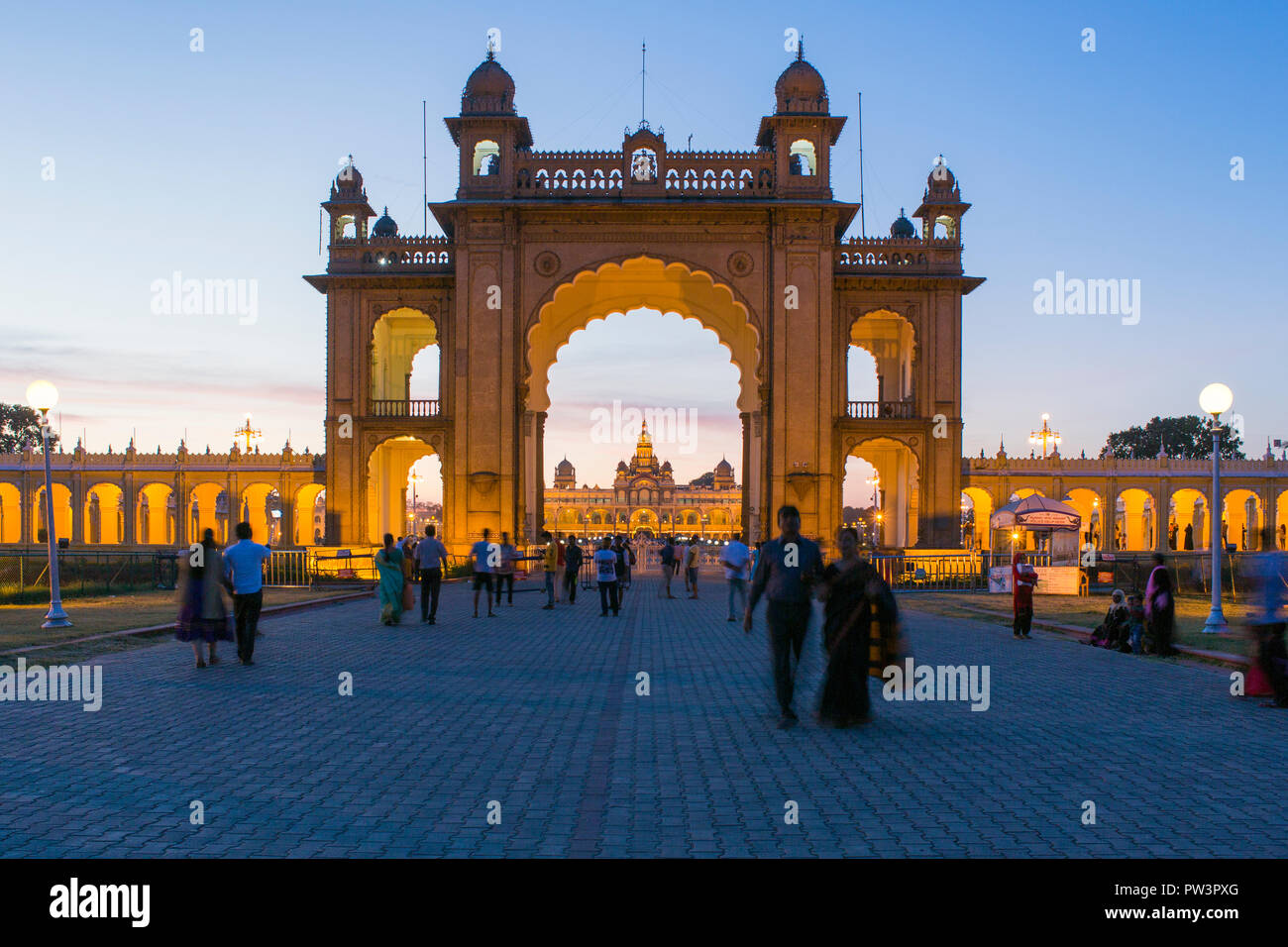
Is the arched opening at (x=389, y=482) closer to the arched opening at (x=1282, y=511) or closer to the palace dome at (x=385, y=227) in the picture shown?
the palace dome at (x=385, y=227)

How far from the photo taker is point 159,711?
31.4ft

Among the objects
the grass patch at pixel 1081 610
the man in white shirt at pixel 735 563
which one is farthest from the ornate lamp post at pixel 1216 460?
the man in white shirt at pixel 735 563

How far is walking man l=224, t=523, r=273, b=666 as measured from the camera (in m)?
13.0

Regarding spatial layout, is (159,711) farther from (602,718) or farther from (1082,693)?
(1082,693)

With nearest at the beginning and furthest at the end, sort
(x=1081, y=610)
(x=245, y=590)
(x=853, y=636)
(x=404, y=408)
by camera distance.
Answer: (x=853, y=636) → (x=245, y=590) → (x=1081, y=610) → (x=404, y=408)

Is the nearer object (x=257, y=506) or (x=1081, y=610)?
(x=1081, y=610)

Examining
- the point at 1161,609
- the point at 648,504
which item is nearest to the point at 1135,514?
the point at 1161,609

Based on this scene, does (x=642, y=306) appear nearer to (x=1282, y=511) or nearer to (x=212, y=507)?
(x=212, y=507)

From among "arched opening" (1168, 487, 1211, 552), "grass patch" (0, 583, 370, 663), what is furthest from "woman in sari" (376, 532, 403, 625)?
"arched opening" (1168, 487, 1211, 552)

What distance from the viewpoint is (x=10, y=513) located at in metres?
55.4

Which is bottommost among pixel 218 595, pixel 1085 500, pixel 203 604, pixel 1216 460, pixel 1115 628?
pixel 1115 628

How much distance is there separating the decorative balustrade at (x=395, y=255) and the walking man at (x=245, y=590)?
85.6 feet

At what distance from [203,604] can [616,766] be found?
709 cm

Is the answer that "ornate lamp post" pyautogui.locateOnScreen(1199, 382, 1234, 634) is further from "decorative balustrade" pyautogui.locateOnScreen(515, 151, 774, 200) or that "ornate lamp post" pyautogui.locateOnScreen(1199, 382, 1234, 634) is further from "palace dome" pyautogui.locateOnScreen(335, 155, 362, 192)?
"palace dome" pyautogui.locateOnScreen(335, 155, 362, 192)
